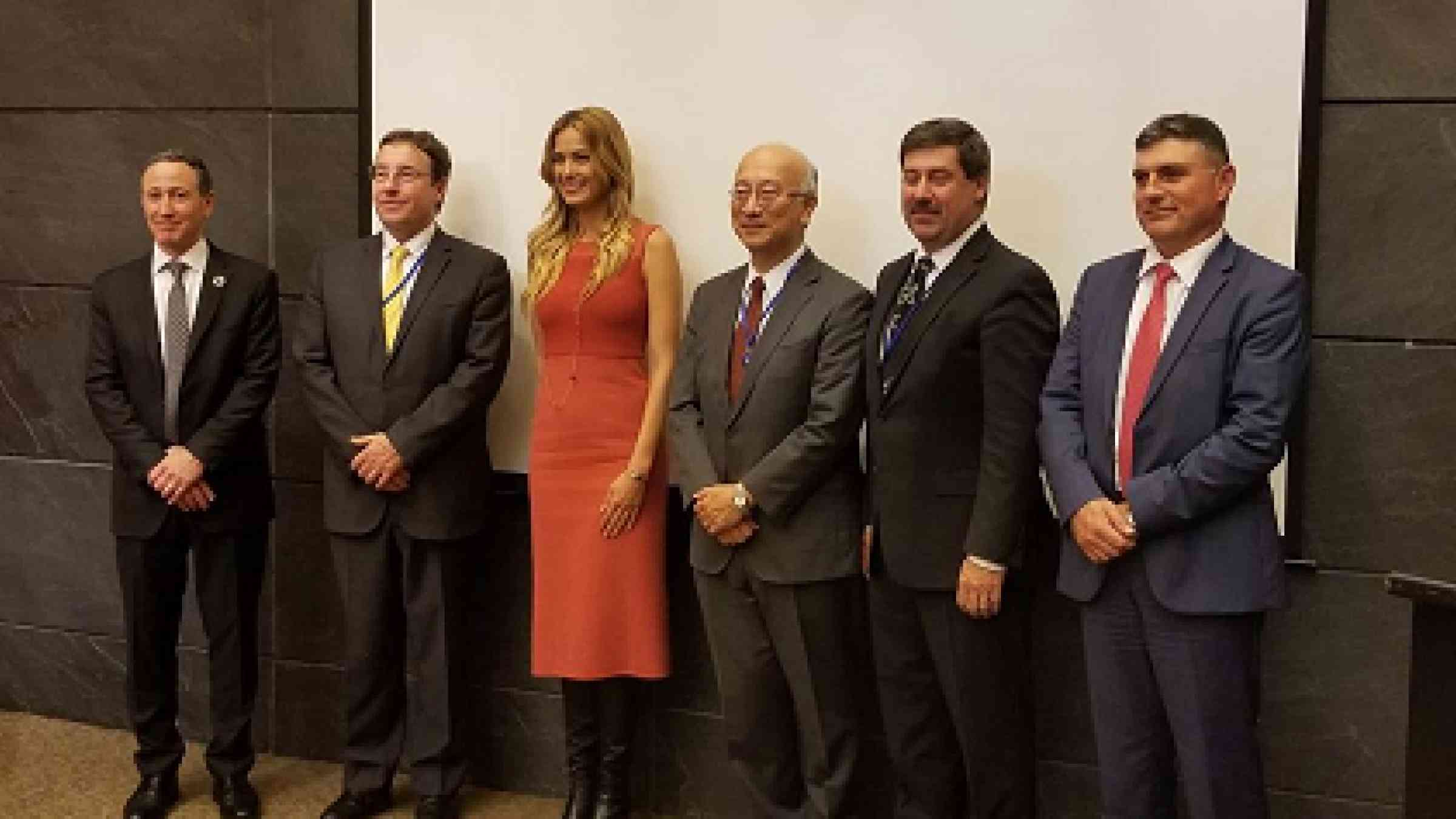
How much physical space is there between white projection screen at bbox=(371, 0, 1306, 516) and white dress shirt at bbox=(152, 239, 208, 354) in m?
0.61

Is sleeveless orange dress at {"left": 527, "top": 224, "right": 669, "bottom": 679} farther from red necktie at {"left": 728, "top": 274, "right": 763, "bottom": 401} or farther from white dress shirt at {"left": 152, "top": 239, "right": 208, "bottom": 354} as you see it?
white dress shirt at {"left": 152, "top": 239, "right": 208, "bottom": 354}

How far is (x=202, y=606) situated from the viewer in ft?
12.9

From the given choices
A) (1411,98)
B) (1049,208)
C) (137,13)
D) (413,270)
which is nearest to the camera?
(1411,98)

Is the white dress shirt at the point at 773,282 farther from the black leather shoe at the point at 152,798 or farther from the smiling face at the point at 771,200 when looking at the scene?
the black leather shoe at the point at 152,798

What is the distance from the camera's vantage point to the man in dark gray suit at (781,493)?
132 inches

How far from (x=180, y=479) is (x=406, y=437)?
60 cm

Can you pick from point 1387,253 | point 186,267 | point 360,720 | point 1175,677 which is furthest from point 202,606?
point 1387,253

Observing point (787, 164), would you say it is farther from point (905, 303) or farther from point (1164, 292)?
point (1164, 292)

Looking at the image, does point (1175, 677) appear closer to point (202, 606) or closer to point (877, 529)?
point (877, 529)

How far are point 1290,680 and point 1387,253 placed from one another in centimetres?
96

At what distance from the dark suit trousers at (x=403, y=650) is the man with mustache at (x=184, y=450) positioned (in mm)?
284

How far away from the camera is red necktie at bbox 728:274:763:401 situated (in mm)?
3463

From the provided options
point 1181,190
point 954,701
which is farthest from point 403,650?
point 1181,190

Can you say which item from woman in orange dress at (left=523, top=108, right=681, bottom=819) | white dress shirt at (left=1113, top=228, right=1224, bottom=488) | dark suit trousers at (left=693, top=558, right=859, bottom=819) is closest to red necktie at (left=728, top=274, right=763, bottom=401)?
woman in orange dress at (left=523, top=108, right=681, bottom=819)
